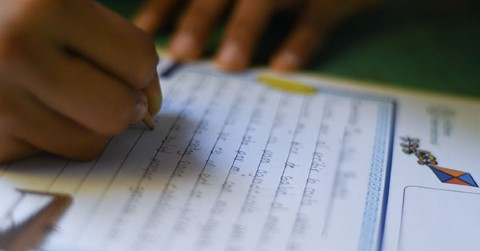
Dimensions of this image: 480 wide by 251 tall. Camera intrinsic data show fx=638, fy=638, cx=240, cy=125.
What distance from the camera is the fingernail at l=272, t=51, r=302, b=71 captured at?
0.70 m

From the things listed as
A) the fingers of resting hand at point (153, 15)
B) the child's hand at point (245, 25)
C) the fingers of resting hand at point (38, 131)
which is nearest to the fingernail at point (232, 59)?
the child's hand at point (245, 25)

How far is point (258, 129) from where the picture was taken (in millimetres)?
579

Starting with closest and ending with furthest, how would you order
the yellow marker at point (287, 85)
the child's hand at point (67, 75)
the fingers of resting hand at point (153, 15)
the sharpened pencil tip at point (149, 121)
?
the child's hand at point (67, 75) → the sharpened pencil tip at point (149, 121) → the yellow marker at point (287, 85) → the fingers of resting hand at point (153, 15)

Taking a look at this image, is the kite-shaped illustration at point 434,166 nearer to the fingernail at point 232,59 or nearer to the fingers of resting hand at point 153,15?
the fingernail at point 232,59

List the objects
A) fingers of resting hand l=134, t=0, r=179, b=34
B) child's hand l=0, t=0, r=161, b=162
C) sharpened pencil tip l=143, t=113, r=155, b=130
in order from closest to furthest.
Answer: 1. child's hand l=0, t=0, r=161, b=162
2. sharpened pencil tip l=143, t=113, r=155, b=130
3. fingers of resting hand l=134, t=0, r=179, b=34

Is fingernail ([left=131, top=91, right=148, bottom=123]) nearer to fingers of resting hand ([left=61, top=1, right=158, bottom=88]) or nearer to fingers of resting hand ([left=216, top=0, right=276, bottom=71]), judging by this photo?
fingers of resting hand ([left=61, top=1, right=158, bottom=88])

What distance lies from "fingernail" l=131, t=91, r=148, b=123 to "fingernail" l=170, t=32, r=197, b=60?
20 cm

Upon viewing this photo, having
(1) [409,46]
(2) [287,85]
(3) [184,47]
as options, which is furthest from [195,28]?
(1) [409,46]

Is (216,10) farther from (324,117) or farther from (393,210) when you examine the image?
(393,210)

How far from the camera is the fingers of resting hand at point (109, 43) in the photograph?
45cm

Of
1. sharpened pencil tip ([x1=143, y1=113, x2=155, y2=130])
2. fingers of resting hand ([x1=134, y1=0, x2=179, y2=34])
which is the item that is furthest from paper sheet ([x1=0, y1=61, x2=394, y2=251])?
fingers of resting hand ([x1=134, y1=0, x2=179, y2=34])

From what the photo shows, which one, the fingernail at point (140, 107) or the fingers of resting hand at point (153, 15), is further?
the fingers of resting hand at point (153, 15)

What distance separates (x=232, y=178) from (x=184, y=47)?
0.25 metres

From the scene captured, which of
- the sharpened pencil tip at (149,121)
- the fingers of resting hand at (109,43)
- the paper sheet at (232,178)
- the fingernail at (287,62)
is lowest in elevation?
the paper sheet at (232,178)
